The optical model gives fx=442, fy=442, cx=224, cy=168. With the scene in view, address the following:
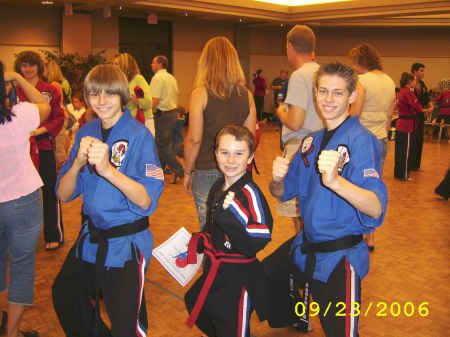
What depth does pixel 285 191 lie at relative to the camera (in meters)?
2.20

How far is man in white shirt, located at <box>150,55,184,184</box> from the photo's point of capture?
21.5 ft

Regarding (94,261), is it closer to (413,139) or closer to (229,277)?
(229,277)

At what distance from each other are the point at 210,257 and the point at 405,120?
5.71 meters

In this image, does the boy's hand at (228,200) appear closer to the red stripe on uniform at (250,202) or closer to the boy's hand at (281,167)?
the red stripe on uniform at (250,202)

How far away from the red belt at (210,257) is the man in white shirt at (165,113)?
177 inches

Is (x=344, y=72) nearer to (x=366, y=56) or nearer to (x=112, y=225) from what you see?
(x=112, y=225)

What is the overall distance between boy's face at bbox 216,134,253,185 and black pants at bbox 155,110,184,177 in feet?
14.6

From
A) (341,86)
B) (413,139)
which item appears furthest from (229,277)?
(413,139)

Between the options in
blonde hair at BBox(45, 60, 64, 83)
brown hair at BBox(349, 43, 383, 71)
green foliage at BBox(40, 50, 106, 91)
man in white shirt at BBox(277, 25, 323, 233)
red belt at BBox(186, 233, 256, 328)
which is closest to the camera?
red belt at BBox(186, 233, 256, 328)

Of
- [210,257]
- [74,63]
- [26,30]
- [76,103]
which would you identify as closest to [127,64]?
[76,103]

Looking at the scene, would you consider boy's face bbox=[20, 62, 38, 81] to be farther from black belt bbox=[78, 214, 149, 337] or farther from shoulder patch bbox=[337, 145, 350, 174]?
shoulder patch bbox=[337, 145, 350, 174]

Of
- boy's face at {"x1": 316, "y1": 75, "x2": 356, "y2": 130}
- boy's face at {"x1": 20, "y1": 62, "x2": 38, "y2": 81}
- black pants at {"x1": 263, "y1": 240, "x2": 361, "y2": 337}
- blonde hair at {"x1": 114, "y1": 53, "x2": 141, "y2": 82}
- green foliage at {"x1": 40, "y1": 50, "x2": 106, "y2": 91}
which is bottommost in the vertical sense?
black pants at {"x1": 263, "y1": 240, "x2": 361, "y2": 337}

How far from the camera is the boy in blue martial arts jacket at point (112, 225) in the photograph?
195 cm

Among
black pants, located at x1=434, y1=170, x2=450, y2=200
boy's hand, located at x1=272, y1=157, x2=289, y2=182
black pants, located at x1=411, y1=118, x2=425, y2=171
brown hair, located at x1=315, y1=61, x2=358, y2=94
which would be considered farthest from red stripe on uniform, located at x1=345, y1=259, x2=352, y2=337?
black pants, located at x1=411, y1=118, x2=425, y2=171
